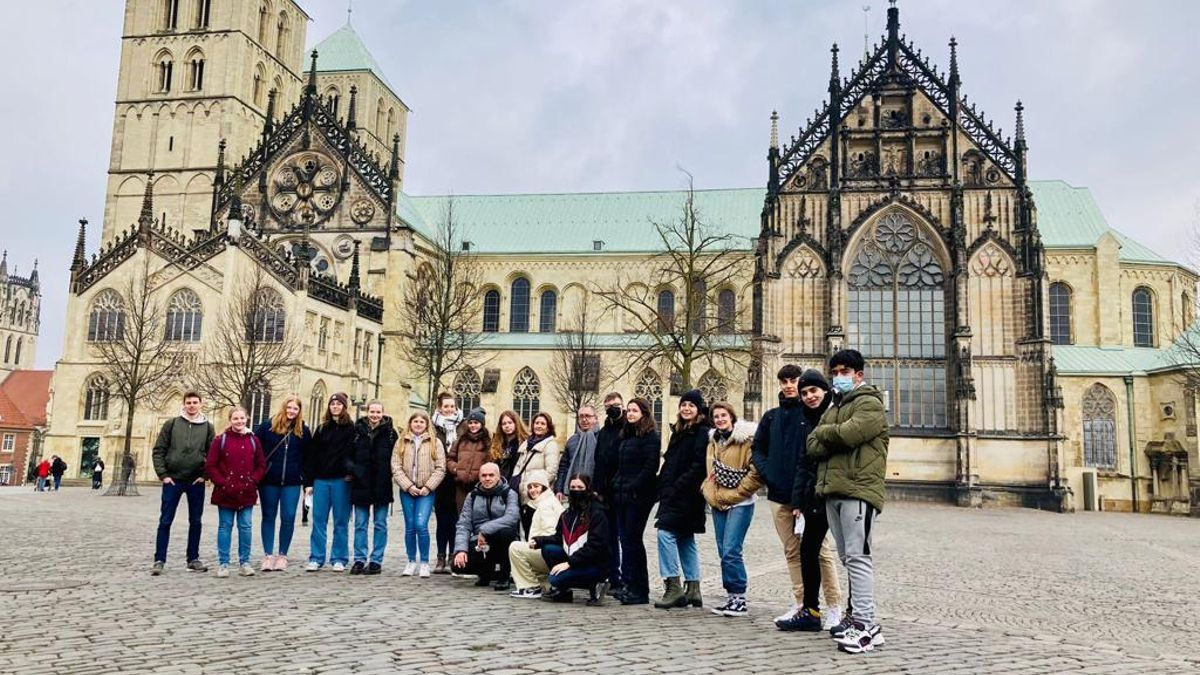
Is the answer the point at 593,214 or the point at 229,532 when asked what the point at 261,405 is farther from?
the point at 229,532

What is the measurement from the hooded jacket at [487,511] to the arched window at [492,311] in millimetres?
40664

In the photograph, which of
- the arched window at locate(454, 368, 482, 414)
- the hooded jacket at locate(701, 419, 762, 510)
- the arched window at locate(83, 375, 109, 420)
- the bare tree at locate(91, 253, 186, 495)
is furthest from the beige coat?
the arched window at locate(454, 368, 482, 414)

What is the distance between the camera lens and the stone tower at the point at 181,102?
51781mm

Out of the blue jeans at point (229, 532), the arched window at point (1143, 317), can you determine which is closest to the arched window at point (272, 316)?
the blue jeans at point (229, 532)

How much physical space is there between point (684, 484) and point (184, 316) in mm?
34576

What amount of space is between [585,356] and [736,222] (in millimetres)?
13717

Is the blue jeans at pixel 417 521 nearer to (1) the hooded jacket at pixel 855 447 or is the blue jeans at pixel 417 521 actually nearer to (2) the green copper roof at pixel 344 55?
(1) the hooded jacket at pixel 855 447

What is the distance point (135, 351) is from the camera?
113 ft

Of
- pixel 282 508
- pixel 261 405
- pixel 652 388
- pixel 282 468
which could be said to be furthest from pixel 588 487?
pixel 652 388

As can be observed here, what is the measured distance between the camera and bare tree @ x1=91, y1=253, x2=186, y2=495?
3197 cm

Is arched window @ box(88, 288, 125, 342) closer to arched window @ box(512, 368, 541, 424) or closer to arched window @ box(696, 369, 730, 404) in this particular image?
arched window @ box(512, 368, 541, 424)

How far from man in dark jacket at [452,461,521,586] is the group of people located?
2cm

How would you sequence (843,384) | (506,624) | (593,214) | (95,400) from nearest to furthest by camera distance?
1. (843,384)
2. (506,624)
3. (95,400)
4. (593,214)

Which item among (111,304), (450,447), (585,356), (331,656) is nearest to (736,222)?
(585,356)
